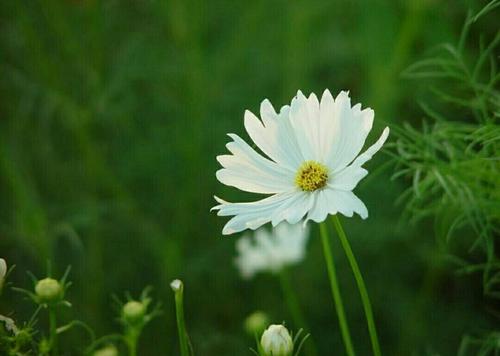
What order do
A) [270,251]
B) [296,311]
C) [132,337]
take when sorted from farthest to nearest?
1. [270,251]
2. [296,311]
3. [132,337]

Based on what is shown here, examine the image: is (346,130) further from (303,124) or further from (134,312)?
(134,312)

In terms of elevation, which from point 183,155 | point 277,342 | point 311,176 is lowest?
point 277,342

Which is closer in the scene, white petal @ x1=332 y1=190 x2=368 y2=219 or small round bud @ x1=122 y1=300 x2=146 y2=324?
white petal @ x1=332 y1=190 x2=368 y2=219

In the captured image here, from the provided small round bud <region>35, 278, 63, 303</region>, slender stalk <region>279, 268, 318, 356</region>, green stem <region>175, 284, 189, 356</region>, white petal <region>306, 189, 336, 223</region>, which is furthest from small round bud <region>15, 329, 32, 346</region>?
slender stalk <region>279, 268, 318, 356</region>

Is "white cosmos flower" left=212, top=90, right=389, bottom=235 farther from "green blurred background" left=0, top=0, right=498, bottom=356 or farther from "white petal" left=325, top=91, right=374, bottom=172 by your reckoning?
"green blurred background" left=0, top=0, right=498, bottom=356

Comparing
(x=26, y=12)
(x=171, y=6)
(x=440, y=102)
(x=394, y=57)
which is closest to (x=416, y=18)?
(x=394, y=57)

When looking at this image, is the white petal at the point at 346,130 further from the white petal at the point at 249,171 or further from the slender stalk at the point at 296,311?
the slender stalk at the point at 296,311

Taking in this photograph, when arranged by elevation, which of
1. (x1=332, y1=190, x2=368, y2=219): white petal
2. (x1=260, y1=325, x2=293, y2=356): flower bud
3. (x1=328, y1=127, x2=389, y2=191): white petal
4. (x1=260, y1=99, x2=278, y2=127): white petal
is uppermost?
(x1=260, y1=99, x2=278, y2=127): white petal

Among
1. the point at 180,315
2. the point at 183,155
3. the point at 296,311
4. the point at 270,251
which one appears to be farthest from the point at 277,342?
the point at 183,155
